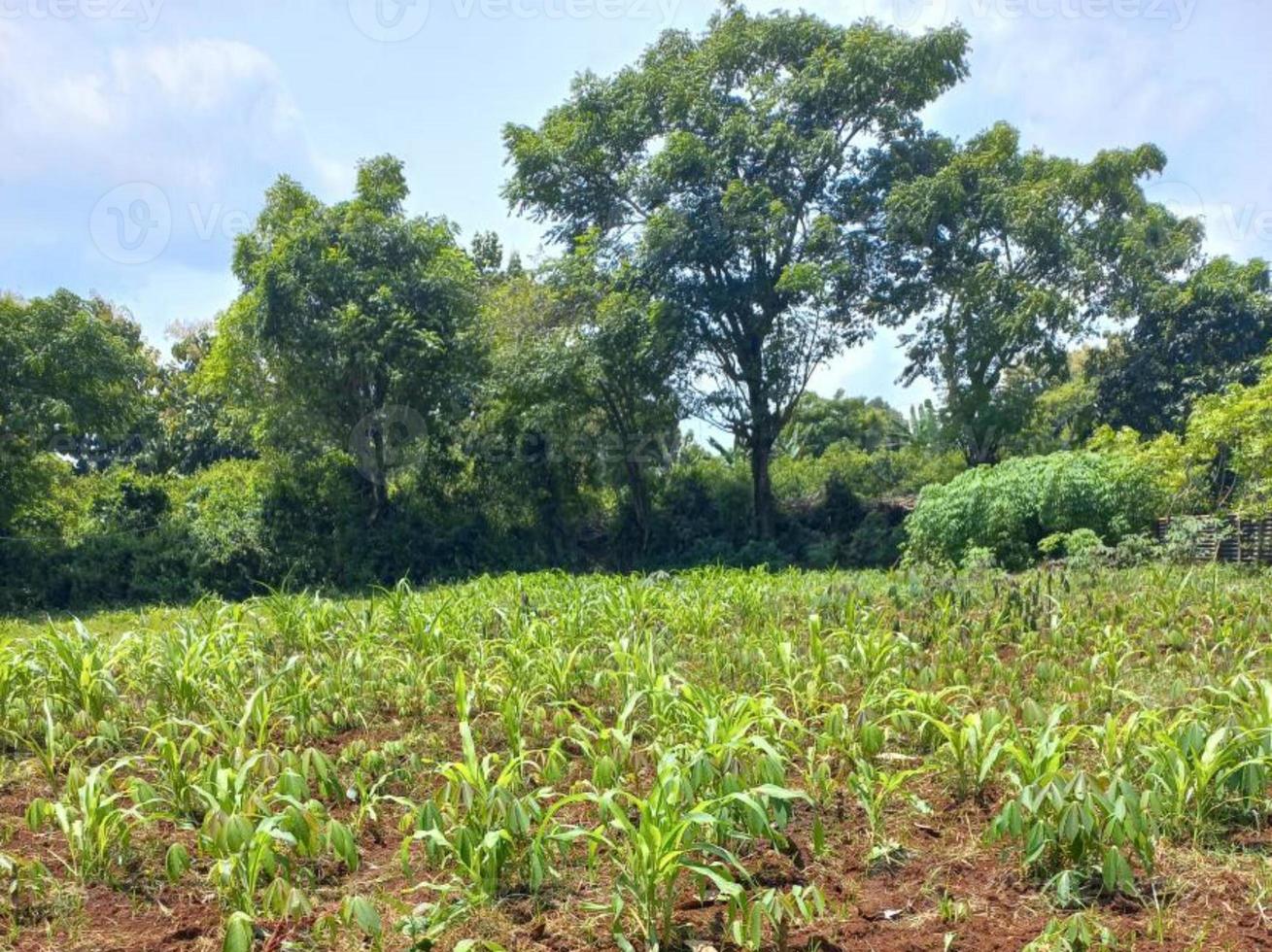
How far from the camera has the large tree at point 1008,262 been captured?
50.6 ft

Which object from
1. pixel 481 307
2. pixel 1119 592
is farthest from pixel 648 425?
pixel 1119 592

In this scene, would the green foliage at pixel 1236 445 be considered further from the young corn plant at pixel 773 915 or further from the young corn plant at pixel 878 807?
the young corn plant at pixel 773 915

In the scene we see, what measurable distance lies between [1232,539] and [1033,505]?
2159mm

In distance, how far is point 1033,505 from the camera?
11.5 m

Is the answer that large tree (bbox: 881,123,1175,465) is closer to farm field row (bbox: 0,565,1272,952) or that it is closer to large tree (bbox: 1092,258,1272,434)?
→ large tree (bbox: 1092,258,1272,434)

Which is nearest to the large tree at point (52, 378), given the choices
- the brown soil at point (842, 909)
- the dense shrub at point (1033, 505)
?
the dense shrub at point (1033, 505)

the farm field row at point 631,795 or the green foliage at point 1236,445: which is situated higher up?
the green foliage at point 1236,445

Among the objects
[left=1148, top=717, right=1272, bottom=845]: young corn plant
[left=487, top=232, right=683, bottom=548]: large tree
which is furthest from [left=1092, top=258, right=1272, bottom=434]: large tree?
[left=1148, top=717, right=1272, bottom=845]: young corn plant

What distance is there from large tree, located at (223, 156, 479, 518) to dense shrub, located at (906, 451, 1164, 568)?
7066 mm

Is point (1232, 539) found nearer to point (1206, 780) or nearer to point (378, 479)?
point (1206, 780)

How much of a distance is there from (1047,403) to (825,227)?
6.34 metres

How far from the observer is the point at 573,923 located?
2.51 metres

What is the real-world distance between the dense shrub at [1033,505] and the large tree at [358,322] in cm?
707

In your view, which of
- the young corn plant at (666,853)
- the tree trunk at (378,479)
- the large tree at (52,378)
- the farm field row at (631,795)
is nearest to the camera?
the young corn plant at (666,853)
